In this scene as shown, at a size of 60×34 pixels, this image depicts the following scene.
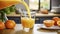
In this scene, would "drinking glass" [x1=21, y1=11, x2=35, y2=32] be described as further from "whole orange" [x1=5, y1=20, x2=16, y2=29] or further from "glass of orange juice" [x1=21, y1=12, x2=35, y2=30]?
"whole orange" [x1=5, y1=20, x2=16, y2=29]

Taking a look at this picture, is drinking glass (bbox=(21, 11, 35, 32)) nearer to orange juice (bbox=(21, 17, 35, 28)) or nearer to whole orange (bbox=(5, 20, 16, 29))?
orange juice (bbox=(21, 17, 35, 28))

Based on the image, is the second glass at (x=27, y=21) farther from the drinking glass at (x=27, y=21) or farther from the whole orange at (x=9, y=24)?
the whole orange at (x=9, y=24)

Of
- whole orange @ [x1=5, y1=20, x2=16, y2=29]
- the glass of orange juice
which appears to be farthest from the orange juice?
whole orange @ [x1=5, y1=20, x2=16, y2=29]

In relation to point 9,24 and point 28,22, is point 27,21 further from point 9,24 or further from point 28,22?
point 9,24

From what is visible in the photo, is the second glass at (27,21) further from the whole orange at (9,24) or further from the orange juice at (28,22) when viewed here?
the whole orange at (9,24)

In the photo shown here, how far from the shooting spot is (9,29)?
1539 mm

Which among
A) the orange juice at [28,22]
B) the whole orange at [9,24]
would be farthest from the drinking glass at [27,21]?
the whole orange at [9,24]

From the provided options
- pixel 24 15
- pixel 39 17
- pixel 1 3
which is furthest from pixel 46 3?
pixel 1 3

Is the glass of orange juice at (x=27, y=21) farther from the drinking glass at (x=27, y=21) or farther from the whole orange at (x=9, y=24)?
the whole orange at (x=9, y=24)

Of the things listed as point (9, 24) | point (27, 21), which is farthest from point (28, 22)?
point (9, 24)

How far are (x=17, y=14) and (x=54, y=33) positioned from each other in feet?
6.86

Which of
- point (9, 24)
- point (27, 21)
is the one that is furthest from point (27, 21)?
point (9, 24)

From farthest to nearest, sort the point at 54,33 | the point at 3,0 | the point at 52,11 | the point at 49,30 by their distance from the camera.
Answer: the point at 52,11, the point at 49,30, the point at 54,33, the point at 3,0

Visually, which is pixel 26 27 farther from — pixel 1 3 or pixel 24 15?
pixel 1 3
